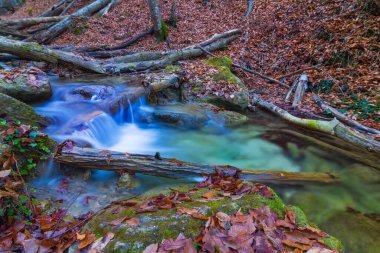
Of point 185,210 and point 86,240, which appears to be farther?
point 185,210

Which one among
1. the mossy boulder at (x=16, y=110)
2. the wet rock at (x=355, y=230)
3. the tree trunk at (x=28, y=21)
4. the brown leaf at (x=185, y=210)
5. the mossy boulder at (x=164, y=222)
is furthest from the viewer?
the tree trunk at (x=28, y=21)

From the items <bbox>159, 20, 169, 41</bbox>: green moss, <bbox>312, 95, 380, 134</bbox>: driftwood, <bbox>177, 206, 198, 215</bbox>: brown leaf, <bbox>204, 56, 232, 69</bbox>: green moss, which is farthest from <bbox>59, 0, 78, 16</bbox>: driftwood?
<bbox>177, 206, 198, 215</bbox>: brown leaf

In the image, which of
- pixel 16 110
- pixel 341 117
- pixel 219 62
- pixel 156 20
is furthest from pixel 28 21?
pixel 341 117

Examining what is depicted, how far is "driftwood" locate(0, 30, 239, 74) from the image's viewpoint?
26.0ft

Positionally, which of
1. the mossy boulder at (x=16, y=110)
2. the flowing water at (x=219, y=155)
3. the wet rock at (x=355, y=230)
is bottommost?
the wet rock at (x=355, y=230)

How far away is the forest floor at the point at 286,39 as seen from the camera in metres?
8.12

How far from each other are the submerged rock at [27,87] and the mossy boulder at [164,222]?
4.55 metres

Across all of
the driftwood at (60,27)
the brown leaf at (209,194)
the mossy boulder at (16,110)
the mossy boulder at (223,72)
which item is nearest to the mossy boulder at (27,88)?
the mossy boulder at (16,110)

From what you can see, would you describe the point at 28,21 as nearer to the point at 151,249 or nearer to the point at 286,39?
the point at 286,39

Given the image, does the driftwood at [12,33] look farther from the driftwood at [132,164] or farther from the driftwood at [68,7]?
the driftwood at [132,164]

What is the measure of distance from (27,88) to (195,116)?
157 inches

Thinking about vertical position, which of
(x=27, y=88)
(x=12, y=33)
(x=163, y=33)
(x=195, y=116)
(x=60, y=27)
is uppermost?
(x=60, y=27)

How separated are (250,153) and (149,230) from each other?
161 inches

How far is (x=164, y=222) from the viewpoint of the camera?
2600mm
